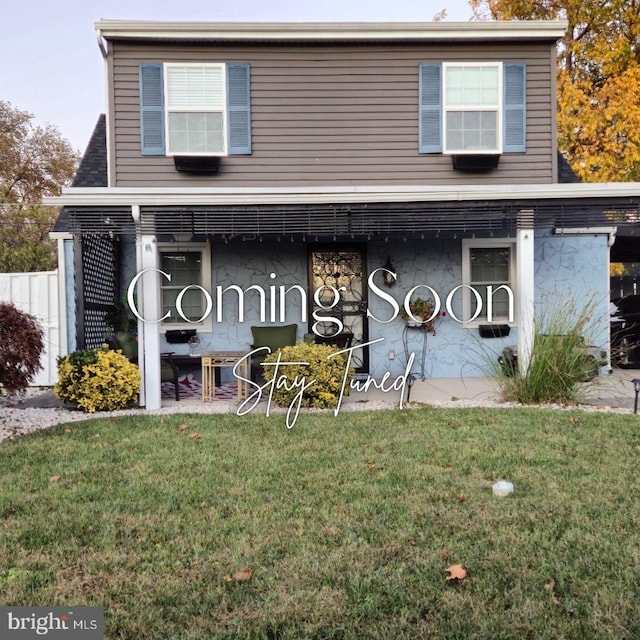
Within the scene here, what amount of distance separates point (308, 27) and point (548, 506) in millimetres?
7274

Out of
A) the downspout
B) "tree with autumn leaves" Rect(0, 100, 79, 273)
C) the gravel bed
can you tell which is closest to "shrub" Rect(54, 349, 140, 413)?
the gravel bed

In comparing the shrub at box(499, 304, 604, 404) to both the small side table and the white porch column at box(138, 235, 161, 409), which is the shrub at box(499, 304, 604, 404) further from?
the white porch column at box(138, 235, 161, 409)

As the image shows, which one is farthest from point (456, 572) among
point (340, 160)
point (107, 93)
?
point (107, 93)

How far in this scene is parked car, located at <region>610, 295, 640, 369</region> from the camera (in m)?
8.88

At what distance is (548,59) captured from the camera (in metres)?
8.23

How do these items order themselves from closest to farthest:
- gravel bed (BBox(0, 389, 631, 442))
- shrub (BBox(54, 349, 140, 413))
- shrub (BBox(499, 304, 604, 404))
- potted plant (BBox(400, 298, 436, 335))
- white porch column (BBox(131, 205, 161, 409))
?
gravel bed (BBox(0, 389, 631, 442)) < shrub (BBox(499, 304, 604, 404)) < shrub (BBox(54, 349, 140, 413)) < white porch column (BBox(131, 205, 161, 409)) < potted plant (BBox(400, 298, 436, 335))

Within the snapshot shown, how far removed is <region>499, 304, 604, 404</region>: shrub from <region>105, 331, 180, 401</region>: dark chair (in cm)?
410

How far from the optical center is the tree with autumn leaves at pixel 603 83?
513 inches

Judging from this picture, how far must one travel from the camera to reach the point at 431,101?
8047mm

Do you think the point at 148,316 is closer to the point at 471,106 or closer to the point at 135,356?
the point at 135,356

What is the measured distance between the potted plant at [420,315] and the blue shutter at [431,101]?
2.38 meters

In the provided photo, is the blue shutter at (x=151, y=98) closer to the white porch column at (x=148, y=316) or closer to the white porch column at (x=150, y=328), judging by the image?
the white porch column at (x=148, y=316)

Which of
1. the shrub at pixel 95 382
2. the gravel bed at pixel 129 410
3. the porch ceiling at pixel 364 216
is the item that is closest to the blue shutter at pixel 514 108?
the porch ceiling at pixel 364 216

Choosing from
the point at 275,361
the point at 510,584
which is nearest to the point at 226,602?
the point at 510,584
